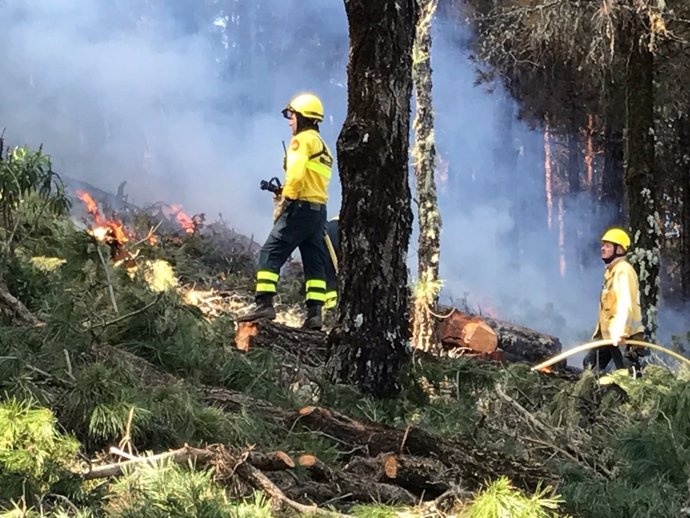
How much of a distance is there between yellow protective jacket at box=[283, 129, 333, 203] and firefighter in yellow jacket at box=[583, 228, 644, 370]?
2351mm

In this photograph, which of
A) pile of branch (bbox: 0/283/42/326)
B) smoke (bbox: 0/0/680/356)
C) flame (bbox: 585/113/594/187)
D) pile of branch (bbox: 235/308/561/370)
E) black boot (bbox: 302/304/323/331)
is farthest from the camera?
flame (bbox: 585/113/594/187)

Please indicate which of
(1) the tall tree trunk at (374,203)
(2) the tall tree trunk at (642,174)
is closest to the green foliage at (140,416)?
(1) the tall tree trunk at (374,203)

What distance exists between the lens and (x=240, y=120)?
52.3 feet

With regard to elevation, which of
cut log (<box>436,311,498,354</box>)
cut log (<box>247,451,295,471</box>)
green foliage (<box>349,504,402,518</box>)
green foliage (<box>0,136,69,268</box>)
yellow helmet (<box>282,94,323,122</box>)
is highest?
yellow helmet (<box>282,94,323,122</box>)

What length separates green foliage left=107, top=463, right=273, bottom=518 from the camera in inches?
68.9

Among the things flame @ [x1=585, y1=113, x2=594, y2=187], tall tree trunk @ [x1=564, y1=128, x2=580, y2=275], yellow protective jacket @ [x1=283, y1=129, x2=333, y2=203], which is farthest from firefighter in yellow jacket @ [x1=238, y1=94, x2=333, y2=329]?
tall tree trunk @ [x1=564, y1=128, x2=580, y2=275]

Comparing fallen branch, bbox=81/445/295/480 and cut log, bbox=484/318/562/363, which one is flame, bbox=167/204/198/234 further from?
fallen branch, bbox=81/445/295/480

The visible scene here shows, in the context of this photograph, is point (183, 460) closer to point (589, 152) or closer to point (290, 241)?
point (290, 241)

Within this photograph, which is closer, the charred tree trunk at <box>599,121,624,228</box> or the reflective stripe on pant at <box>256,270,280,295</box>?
the reflective stripe on pant at <box>256,270,280,295</box>

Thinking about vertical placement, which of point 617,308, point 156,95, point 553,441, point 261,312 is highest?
point 156,95

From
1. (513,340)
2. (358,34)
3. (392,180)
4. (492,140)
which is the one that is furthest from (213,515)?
(492,140)

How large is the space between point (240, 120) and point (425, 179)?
9453mm

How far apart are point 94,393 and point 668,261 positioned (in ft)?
45.0

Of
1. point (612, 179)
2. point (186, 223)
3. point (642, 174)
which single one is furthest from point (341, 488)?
point (612, 179)
